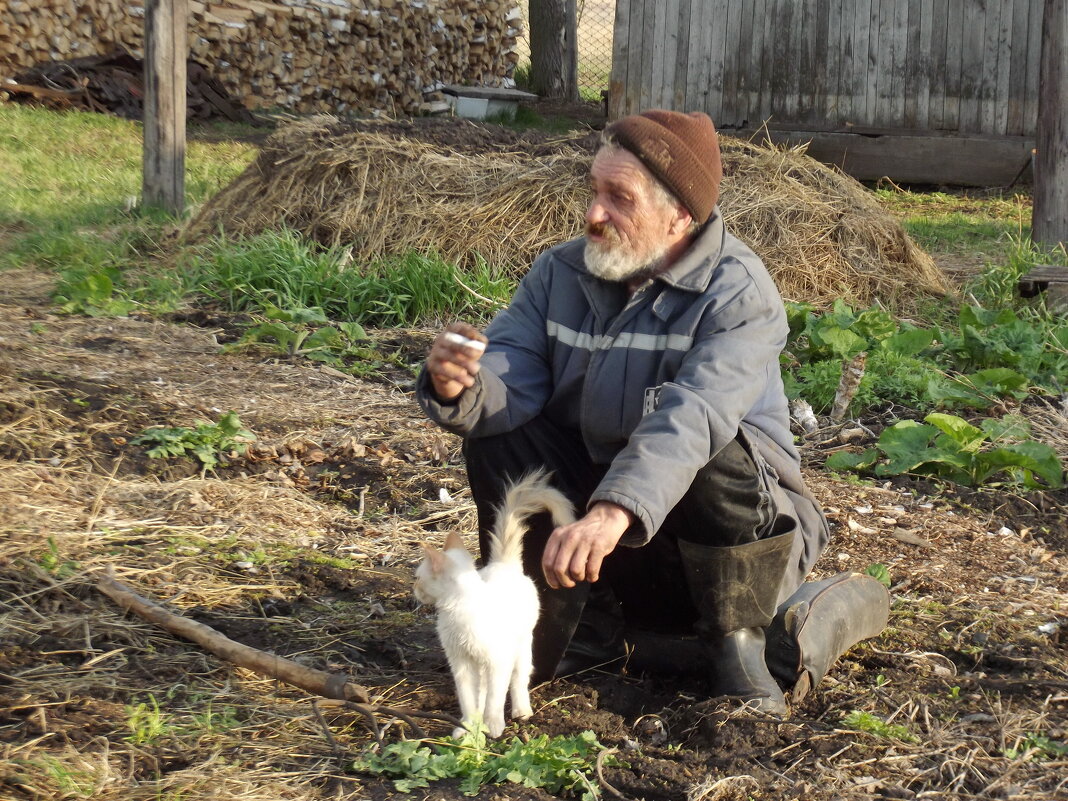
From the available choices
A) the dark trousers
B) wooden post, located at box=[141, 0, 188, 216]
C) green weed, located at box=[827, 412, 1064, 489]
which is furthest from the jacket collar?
wooden post, located at box=[141, 0, 188, 216]

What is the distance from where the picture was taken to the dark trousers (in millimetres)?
2557

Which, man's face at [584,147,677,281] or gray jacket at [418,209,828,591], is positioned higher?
man's face at [584,147,677,281]

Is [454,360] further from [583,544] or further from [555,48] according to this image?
[555,48]

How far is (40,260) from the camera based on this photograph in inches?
281

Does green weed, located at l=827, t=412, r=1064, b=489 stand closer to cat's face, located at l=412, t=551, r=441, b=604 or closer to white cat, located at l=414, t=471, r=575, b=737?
white cat, located at l=414, t=471, r=575, b=737

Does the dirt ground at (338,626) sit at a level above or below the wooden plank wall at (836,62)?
below

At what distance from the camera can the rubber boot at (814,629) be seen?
2.80m

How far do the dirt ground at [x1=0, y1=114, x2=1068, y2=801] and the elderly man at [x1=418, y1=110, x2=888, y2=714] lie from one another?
155 millimetres

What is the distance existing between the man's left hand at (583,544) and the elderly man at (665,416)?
0.23m

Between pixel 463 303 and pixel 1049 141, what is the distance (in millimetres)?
3799

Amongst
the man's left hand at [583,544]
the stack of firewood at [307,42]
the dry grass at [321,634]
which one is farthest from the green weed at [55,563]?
the stack of firewood at [307,42]

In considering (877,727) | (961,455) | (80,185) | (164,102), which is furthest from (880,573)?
(80,185)

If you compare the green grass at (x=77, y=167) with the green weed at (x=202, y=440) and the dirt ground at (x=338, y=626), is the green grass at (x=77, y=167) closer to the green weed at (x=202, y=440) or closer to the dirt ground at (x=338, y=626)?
the dirt ground at (x=338, y=626)

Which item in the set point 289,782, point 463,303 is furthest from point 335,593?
point 463,303
